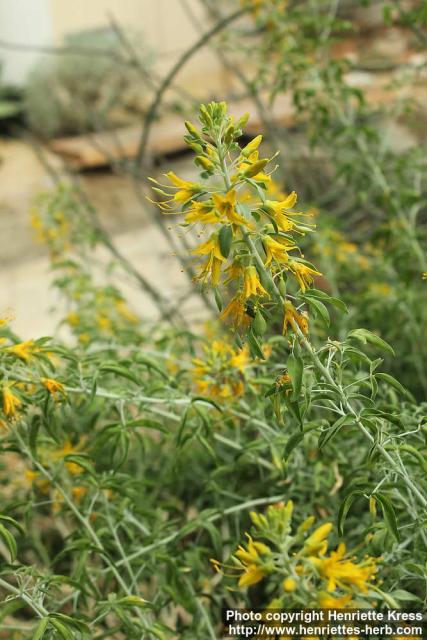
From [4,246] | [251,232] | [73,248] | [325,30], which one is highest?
[4,246]

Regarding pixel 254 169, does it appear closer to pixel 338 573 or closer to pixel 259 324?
pixel 259 324

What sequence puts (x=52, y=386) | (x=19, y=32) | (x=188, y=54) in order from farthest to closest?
1. (x=19, y=32)
2. (x=188, y=54)
3. (x=52, y=386)

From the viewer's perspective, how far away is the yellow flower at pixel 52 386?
3.37 feet

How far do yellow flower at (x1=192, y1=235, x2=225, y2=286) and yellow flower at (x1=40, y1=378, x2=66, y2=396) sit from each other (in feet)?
0.94

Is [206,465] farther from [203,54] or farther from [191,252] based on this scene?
A: [203,54]

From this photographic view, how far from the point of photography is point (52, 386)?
103 centimetres

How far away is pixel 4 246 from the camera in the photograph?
203 inches

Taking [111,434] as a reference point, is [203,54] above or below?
above

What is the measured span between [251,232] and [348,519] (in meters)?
0.68

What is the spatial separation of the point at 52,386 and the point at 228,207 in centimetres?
40

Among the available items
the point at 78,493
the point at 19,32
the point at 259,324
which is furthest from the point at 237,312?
the point at 19,32

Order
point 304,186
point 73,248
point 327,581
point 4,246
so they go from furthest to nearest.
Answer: point 4,246, point 304,186, point 73,248, point 327,581

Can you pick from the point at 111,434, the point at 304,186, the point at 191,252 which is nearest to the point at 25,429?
the point at 111,434

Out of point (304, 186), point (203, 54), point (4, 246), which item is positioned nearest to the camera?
point (304, 186)
